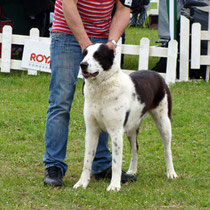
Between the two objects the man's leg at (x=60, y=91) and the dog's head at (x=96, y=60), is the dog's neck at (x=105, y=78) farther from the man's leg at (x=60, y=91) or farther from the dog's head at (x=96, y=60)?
the man's leg at (x=60, y=91)

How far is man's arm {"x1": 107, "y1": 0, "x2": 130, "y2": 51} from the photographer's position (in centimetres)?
422

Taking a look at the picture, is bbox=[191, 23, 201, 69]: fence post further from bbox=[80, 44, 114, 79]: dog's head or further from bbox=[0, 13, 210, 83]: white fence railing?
bbox=[80, 44, 114, 79]: dog's head

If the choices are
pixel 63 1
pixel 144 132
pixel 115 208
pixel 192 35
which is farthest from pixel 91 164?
pixel 192 35

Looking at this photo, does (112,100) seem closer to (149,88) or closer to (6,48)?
(149,88)

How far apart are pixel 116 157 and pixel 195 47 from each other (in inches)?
223

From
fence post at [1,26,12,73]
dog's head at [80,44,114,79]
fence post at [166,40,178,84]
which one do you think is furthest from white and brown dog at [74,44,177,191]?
fence post at [1,26,12,73]

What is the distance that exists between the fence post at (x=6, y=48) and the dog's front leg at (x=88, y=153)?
5.57 metres

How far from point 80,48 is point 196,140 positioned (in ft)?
8.27

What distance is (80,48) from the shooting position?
433cm

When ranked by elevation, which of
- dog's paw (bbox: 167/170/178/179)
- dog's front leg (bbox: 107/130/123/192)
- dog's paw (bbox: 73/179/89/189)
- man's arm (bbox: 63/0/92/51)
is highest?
man's arm (bbox: 63/0/92/51)

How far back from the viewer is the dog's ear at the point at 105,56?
390 cm

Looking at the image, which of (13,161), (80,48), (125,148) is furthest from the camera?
(125,148)

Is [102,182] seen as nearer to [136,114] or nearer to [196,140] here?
[136,114]

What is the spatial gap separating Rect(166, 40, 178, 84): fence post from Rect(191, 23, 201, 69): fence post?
58 cm
